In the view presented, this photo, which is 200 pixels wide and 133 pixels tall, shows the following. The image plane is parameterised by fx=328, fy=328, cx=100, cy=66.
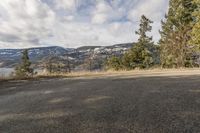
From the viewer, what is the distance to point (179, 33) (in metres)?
48.2

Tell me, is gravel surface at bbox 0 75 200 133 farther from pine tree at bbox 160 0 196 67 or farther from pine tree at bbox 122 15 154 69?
pine tree at bbox 122 15 154 69

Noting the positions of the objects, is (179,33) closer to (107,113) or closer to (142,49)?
(142,49)

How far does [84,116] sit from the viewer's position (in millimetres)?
6465

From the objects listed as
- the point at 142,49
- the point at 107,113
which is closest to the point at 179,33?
the point at 142,49

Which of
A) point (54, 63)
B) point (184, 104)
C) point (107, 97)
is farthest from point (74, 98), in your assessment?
point (54, 63)

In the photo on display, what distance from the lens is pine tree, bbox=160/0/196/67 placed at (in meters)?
47.7

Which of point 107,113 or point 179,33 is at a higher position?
point 179,33

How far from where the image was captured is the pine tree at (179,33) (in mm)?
47747

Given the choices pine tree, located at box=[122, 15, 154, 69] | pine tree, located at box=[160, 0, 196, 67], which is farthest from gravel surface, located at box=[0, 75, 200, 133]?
pine tree, located at box=[122, 15, 154, 69]

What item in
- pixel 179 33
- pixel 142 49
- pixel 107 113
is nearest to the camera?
pixel 107 113

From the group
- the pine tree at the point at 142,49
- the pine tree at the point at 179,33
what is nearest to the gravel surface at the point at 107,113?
the pine tree at the point at 179,33

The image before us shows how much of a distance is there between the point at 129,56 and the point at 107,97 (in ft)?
194

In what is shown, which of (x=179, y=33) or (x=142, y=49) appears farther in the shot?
(x=142, y=49)

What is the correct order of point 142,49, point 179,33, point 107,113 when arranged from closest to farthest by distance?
point 107,113 → point 179,33 → point 142,49
